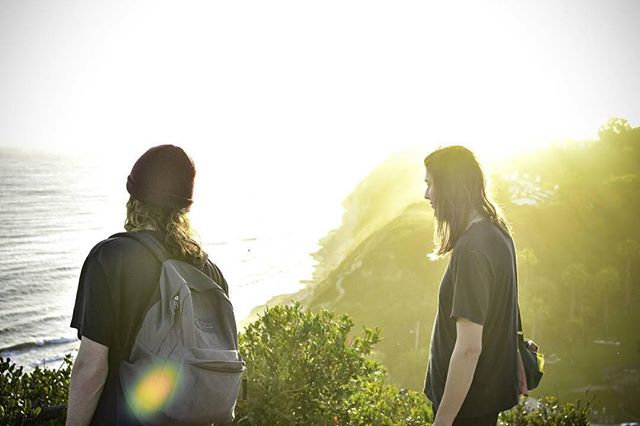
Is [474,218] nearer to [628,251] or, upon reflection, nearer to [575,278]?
[575,278]

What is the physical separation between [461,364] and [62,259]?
6998 cm

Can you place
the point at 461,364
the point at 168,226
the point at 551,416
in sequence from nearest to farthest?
1. the point at 168,226
2. the point at 461,364
3. the point at 551,416

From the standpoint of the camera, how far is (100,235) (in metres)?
84.4

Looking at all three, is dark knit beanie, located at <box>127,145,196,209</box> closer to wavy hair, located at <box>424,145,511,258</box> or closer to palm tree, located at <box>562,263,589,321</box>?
wavy hair, located at <box>424,145,511,258</box>

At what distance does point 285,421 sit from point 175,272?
2.90 meters

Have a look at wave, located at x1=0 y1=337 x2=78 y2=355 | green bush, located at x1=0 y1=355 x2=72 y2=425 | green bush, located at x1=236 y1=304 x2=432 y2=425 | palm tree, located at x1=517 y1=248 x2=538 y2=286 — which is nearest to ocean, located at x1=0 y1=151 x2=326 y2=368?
wave, located at x1=0 y1=337 x2=78 y2=355

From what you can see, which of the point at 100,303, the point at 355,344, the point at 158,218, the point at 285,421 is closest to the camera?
the point at 100,303

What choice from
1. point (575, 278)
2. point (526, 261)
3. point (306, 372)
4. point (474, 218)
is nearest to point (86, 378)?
point (474, 218)

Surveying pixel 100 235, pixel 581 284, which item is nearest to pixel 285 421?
pixel 581 284

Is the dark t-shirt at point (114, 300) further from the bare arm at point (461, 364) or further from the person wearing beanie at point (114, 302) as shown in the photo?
the bare arm at point (461, 364)

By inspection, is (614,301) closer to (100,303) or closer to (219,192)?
(100,303)

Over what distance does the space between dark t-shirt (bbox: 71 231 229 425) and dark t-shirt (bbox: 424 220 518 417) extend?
5.43 feet

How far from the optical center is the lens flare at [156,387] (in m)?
2.36

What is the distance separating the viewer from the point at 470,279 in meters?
2.85
